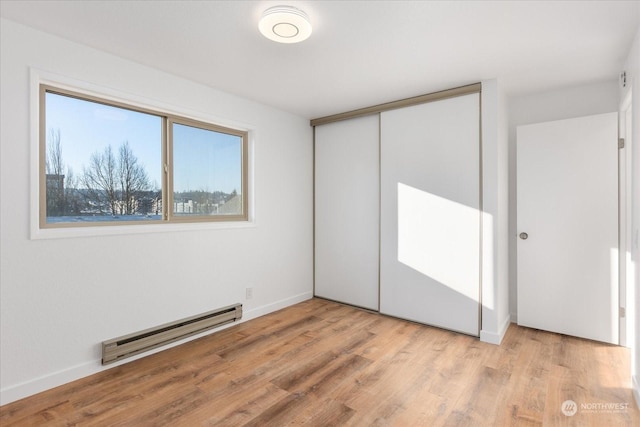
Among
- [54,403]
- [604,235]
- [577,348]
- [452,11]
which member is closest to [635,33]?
[452,11]

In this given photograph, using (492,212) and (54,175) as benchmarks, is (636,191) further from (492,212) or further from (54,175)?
(54,175)

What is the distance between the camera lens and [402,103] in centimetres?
354

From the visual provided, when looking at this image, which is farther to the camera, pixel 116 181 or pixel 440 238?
pixel 440 238

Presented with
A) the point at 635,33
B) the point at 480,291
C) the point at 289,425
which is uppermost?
the point at 635,33

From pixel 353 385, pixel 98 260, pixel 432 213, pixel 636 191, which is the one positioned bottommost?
pixel 353 385

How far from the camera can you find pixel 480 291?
10.2ft

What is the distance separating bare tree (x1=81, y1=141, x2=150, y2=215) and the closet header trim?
2.36m

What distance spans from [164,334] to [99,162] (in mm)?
1569

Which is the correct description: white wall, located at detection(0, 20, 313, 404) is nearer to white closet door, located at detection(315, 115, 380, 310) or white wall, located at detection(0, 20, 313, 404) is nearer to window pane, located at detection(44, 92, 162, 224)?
window pane, located at detection(44, 92, 162, 224)

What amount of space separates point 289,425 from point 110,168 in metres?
2.42

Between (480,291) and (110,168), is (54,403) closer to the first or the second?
(110,168)

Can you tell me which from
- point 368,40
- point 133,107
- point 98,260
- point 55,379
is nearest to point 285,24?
point 368,40

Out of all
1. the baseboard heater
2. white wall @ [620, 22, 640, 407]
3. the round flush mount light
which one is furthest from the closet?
the round flush mount light

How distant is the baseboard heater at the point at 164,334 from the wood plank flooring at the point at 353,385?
104mm
